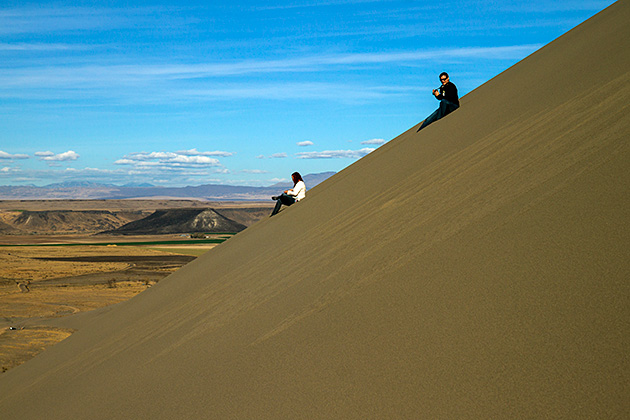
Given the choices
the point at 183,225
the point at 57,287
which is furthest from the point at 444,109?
the point at 183,225

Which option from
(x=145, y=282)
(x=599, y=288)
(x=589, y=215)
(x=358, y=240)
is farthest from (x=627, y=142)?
(x=145, y=282)

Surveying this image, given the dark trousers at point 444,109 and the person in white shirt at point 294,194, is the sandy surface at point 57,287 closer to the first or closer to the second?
the person in white shirt at point 294,194

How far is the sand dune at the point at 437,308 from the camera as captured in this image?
2.14 metres

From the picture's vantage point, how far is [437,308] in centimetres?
269

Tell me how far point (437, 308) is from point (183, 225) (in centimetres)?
7285

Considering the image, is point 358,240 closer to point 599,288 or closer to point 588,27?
point 599,288

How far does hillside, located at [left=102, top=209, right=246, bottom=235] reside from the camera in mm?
71062

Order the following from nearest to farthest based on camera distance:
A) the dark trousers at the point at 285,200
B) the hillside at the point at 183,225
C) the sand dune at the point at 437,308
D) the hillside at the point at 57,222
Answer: the sand dune at the point at 437,308, the dark trousers at the point at 285,200, the hillside at the point at 183,225, the hillside at the point at 57,222

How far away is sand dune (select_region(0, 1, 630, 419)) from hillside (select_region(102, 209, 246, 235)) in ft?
213

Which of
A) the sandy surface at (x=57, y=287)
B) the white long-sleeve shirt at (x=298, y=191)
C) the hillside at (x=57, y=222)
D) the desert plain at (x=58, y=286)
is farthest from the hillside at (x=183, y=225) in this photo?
the white long-sleeve shirt at (x=298, y=191)

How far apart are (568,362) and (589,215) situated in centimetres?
98

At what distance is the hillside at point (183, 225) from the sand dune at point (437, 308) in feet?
213

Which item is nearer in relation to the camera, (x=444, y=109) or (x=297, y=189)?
(x=444, y=109)

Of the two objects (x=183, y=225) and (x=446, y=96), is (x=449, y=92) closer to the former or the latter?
(x=446, y=96)
